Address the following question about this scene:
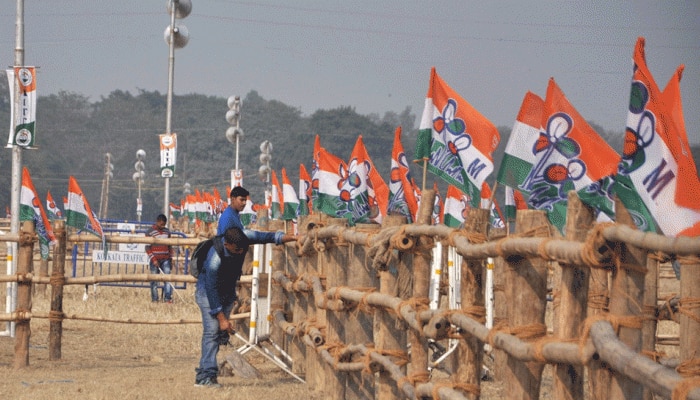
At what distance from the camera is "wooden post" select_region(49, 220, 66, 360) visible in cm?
1239

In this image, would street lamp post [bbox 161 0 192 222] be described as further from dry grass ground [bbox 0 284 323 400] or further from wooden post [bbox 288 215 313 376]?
wooden post [bbox 288 215 313 376]

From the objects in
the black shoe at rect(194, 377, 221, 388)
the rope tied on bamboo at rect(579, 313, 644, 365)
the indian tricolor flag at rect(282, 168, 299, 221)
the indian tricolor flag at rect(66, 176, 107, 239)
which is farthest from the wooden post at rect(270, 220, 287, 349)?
the rope tied on bamboo at rect(579, 313, 644, 365)

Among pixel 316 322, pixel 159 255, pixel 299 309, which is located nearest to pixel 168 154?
pixel 159 255

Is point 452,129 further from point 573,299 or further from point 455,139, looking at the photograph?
point 573,299

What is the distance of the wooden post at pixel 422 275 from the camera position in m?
7.39

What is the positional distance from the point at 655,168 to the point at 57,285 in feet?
29.8

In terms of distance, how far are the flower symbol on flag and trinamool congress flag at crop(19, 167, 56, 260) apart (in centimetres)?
815

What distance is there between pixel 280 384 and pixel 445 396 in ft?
16.1

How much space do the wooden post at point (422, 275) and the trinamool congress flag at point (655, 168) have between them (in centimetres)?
283

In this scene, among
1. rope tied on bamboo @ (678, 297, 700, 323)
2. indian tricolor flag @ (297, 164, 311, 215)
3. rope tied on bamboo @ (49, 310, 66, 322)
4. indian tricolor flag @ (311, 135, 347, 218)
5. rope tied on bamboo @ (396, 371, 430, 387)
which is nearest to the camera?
rope tied on bamboo @ (678, 297, 700, 323)

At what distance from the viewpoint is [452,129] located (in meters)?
9.36

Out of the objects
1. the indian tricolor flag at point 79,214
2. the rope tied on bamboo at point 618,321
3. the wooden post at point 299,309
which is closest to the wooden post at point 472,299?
the rope tied on bamboo at point 618,321

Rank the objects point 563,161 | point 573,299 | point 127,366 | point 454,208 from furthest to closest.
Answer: point 454,208 → point 127,366 → point 563,161 → point 573,299

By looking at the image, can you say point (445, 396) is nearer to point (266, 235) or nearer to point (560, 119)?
point (560, 119)
